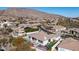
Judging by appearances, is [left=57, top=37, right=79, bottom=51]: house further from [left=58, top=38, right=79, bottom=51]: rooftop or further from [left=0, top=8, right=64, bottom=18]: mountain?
[left=0, top=8, right=64, bottom=18]: mountain

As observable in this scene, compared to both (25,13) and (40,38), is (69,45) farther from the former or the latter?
(25,13)

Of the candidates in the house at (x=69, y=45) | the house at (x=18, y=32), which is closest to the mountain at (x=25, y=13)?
the house at (x=18, y=32)

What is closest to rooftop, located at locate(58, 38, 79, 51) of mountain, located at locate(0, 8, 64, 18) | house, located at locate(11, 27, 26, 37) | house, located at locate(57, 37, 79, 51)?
house, located at locate(57, 37, 79, 51)

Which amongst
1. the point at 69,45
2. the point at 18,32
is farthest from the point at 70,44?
the point at 18,32

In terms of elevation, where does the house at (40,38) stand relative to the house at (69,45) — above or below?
above

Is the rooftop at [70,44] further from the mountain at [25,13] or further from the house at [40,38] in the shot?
the mountain at [25,13]
